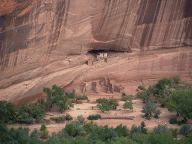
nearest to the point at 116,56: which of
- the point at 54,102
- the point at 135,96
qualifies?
the point at 135,96

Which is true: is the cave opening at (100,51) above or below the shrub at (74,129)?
above

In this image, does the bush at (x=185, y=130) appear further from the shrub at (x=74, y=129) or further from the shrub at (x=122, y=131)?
the shrub at (x=74, y=129)

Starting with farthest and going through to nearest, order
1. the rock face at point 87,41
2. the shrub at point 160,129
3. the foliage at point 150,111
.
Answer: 1. the foliage at point 150,111
2. the rock face at point 87,41
3. the shrub at point 160,129

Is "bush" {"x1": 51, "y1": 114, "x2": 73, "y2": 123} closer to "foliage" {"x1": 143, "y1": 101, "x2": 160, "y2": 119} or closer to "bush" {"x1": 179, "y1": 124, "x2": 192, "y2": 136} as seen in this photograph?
"foliage" {"x1": 143, "y1": 101, "x2": 160, "y2": 119}

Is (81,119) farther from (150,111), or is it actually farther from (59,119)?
(150,111)

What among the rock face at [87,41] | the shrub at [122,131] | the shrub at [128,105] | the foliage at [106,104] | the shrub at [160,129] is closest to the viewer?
the shrub at [160,129]

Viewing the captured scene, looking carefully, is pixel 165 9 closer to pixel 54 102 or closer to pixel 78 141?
pixel 54 102

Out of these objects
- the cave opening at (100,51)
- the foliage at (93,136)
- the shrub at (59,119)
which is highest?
the cave opening at (100,51)

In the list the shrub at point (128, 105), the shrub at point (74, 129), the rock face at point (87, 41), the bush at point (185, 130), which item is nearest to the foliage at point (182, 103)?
the bush at point (185, 130)
